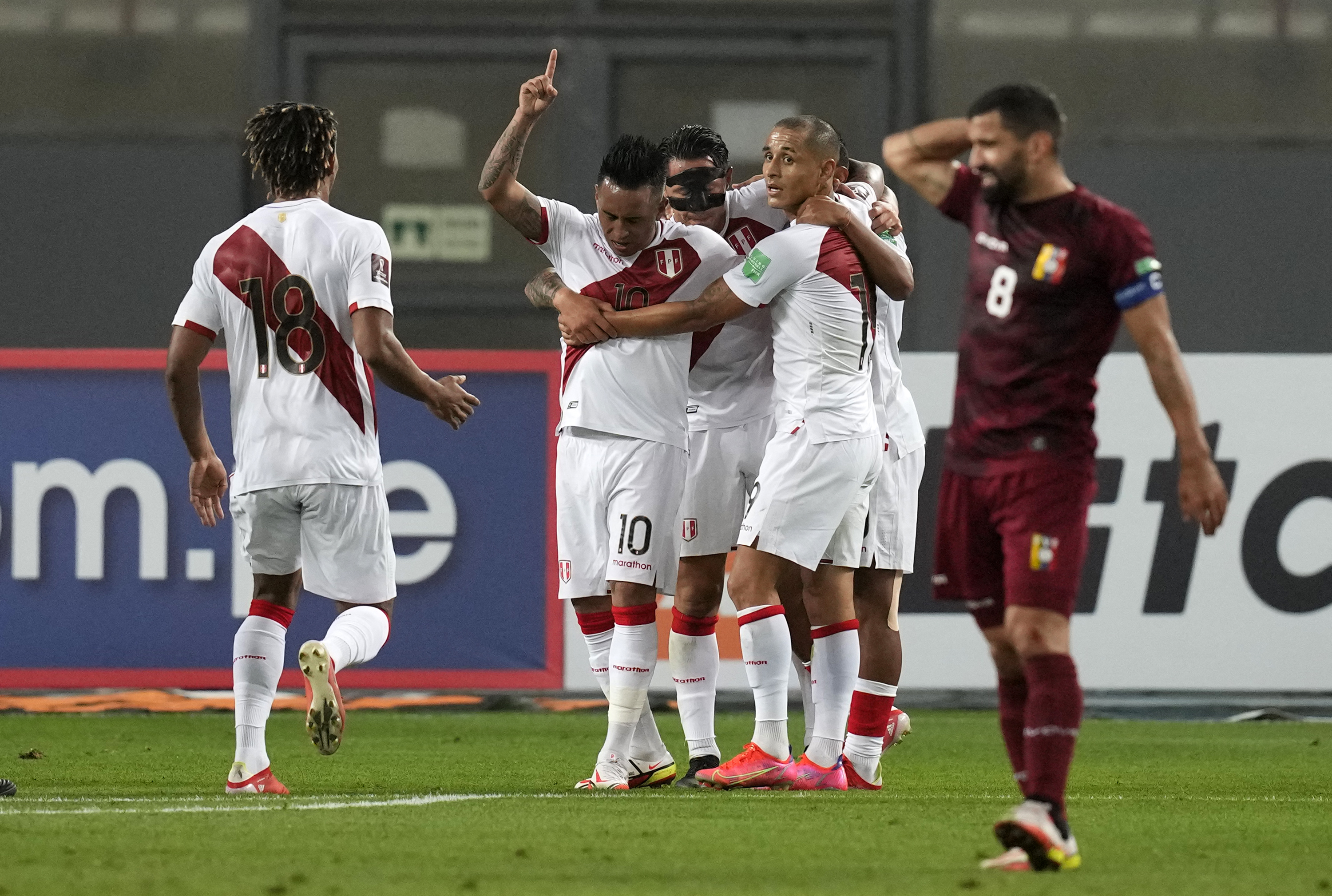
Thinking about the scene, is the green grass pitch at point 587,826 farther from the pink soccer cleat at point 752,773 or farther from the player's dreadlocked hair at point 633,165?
the player's dreadlocked hair at point 633,165

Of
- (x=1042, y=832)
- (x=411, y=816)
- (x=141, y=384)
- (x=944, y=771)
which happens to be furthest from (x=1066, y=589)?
(x=141, y=384)

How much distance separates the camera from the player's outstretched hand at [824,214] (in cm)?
555

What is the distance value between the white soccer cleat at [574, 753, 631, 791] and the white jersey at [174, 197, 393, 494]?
1.05m

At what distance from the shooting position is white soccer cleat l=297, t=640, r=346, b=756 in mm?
4828

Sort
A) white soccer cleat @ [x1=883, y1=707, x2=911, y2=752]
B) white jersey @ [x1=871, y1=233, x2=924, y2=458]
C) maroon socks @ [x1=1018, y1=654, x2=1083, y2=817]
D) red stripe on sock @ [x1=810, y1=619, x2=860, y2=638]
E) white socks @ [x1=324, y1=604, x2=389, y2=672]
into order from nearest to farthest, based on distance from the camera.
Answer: maroon socks @ [x1=1018, y1=654, x2=1083, y2=817], white socks @ [x1=324, y1=604, x2=389, y2=672], red stripe on sock @ [x1=810, y1=619, x2=860, y2=638], white jersey @ [x1=871, y1=233, x2=924, y2=458], white soccer cleat @ [x1=883, y1=707, x2=911, y2=752]

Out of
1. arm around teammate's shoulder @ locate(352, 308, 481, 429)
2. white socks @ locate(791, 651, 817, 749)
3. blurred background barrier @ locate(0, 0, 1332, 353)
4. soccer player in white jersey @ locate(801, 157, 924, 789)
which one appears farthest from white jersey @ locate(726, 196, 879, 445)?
blurred background barrier @ locate(0, 0, 1332, 353)

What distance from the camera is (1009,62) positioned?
10.1 meters

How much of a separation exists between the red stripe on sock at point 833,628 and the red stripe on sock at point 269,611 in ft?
4.97

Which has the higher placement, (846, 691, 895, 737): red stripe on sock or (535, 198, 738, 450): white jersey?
(535, 198, 738, 450): white jersey

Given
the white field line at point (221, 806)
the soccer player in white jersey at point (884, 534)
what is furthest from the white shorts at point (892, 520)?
the white field line at point (221, 806)

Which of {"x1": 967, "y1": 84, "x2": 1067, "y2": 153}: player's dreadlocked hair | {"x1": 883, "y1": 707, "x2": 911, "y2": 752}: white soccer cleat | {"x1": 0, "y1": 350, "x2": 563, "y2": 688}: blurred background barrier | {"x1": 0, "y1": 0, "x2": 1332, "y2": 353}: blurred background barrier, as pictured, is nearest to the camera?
{"x1": 967, "y1": 84, "x2": 1067, "y2": 153}: player's dreadlocked hair

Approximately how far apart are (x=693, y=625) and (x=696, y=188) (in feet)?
4.37

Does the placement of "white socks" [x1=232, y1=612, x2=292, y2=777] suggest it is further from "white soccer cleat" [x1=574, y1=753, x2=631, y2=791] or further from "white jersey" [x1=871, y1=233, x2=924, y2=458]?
"white jersey" [x1=871, y1=233, x2=924, y2=458]

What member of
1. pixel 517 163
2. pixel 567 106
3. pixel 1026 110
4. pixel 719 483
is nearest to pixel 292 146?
pixel 517 163
